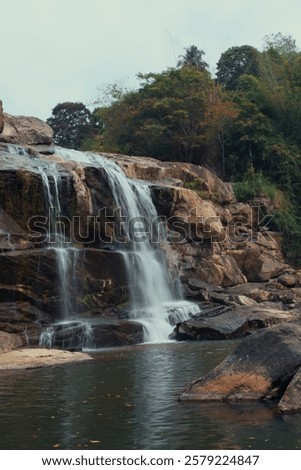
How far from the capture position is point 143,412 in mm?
10289

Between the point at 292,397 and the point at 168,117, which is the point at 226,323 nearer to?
the point at 292,397

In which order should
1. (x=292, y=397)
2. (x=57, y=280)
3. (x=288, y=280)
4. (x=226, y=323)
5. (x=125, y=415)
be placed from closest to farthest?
(x=292, y=397) < (x=125, y=415) < (x=226, y=323) < (x=57, y=280) < (x=288, y=280)

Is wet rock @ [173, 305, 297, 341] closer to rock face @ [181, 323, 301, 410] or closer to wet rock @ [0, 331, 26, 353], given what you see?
wet rock @ [0, 331, 26, 353]

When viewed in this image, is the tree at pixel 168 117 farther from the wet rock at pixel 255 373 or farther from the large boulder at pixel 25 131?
the wet rock at pixel 255 373

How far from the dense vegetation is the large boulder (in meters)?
8.56

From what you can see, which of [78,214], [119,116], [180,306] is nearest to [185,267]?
[180,306]

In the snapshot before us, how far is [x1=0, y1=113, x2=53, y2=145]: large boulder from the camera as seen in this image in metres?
32.0

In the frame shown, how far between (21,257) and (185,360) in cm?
852

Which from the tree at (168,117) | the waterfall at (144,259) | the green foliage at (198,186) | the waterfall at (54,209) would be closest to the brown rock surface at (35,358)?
the waterfall at (144,259)

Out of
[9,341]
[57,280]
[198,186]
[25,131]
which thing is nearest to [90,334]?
[9,341]

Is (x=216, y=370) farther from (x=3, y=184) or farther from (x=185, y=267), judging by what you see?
(x=185, y=267)

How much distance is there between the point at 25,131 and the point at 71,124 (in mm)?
37659

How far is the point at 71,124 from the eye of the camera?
2753 inches

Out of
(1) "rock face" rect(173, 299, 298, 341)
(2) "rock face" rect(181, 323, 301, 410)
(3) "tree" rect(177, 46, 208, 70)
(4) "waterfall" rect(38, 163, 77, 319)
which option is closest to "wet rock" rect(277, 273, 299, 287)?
(1) "rock face" rect(173, 299, 298, 341)
